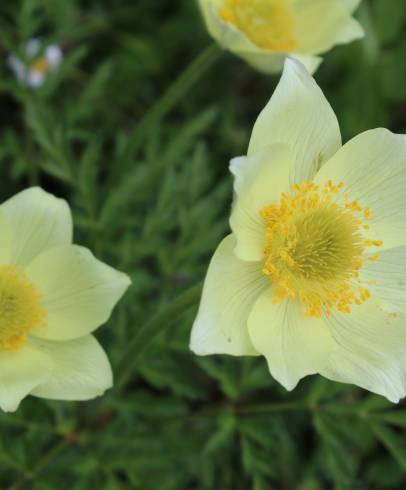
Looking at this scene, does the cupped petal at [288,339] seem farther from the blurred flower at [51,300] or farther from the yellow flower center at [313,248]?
the blurred flower at [51,300]

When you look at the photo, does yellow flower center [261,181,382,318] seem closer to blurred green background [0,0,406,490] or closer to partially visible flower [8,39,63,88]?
blurred green background [0,0,406,490]

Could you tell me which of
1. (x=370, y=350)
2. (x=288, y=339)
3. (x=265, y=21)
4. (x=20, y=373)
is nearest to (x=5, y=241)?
(x=20, y=373)

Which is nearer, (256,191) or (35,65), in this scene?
(256,191)

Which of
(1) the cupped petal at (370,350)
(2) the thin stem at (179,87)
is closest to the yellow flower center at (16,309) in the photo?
(1) the cupped petal at (370,350)

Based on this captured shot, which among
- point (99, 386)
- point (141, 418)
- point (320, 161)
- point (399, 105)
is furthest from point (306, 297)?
point (399, 105)

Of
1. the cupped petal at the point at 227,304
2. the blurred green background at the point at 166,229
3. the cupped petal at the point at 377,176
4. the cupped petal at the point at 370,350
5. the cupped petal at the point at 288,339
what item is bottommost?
the blurred green background at the point at 166,229

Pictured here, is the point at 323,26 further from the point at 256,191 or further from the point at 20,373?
the point at 20,373
